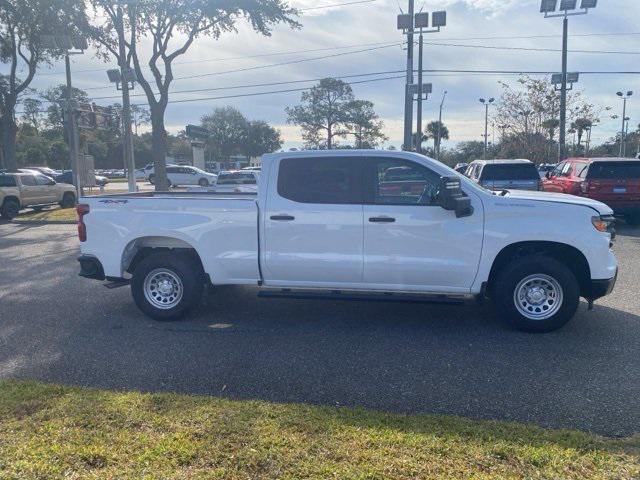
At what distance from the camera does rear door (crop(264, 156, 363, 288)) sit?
5945 mm

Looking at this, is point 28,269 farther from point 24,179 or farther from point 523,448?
point 24,179

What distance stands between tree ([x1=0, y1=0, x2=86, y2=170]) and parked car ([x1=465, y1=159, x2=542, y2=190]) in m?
15.5

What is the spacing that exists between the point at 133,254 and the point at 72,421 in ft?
10.3

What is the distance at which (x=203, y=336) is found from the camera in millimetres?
5941

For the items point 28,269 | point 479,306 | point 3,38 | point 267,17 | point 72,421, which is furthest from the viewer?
point 3,38

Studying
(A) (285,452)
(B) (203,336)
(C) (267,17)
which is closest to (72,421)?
(A) (285,452)

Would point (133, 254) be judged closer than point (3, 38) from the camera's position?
Yes

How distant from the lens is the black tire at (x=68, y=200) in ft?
74.6

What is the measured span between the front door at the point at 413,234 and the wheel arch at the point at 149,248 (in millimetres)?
2118

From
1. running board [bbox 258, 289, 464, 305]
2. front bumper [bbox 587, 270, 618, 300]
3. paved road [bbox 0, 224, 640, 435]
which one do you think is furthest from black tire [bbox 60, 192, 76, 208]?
front bumper [bbox 587, 270, 618, 300]

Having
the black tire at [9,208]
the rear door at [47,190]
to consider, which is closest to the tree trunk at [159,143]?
the rear door at [47,190]

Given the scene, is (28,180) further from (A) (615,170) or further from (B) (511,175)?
(A) (615,170)

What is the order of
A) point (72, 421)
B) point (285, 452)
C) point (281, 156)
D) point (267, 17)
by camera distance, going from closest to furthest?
1. point (285, 452)
2. point (72, 421)
3. point (281, 156)
4. point (267, 17)

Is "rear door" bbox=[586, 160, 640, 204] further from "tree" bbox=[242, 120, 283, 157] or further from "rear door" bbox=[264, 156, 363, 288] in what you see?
"tree" bbox=[242, 120, 283, 157]
